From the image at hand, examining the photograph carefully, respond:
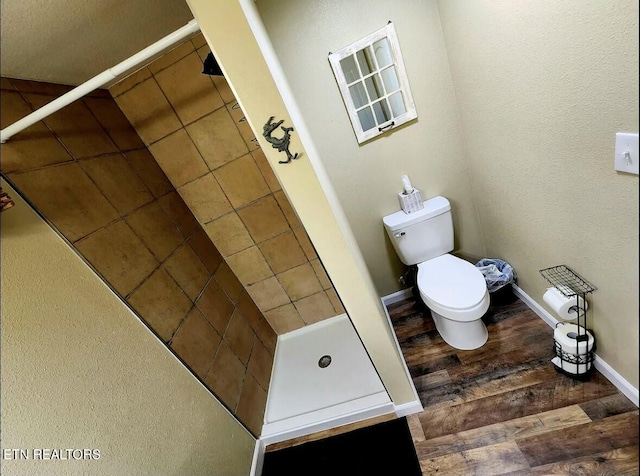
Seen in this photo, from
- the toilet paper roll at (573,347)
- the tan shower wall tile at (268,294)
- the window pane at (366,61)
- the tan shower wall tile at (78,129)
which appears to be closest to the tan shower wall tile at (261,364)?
the tan shower wall tile at (268,294)

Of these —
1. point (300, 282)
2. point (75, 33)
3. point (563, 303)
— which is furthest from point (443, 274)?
point (75, 33)

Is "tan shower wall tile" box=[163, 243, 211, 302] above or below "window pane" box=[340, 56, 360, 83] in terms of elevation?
below

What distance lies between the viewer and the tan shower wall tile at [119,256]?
1.07 meters

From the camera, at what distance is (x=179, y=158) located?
1.70 metres

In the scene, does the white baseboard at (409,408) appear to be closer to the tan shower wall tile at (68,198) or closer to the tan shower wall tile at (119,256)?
the tan shower wall tile at (119,256)

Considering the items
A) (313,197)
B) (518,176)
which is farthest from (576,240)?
(313,197)

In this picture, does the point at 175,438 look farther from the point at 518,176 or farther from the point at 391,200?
the point at 518,176

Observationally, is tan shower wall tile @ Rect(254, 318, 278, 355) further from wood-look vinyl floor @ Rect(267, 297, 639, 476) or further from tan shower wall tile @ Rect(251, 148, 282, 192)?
tan shower wall tile @ Rect(251, 148, 282, 192)

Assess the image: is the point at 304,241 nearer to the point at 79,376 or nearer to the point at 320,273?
the point at 320,273

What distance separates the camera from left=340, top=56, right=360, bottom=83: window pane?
1.53 meters

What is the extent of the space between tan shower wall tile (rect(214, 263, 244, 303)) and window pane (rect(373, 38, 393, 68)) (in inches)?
64.6

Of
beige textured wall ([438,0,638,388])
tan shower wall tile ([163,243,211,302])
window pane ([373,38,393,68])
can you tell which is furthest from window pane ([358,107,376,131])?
tan shower wall tile ([163,243,211,302])

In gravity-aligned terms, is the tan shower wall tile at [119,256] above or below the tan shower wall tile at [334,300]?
above

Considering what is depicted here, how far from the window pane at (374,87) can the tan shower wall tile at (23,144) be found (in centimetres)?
153
